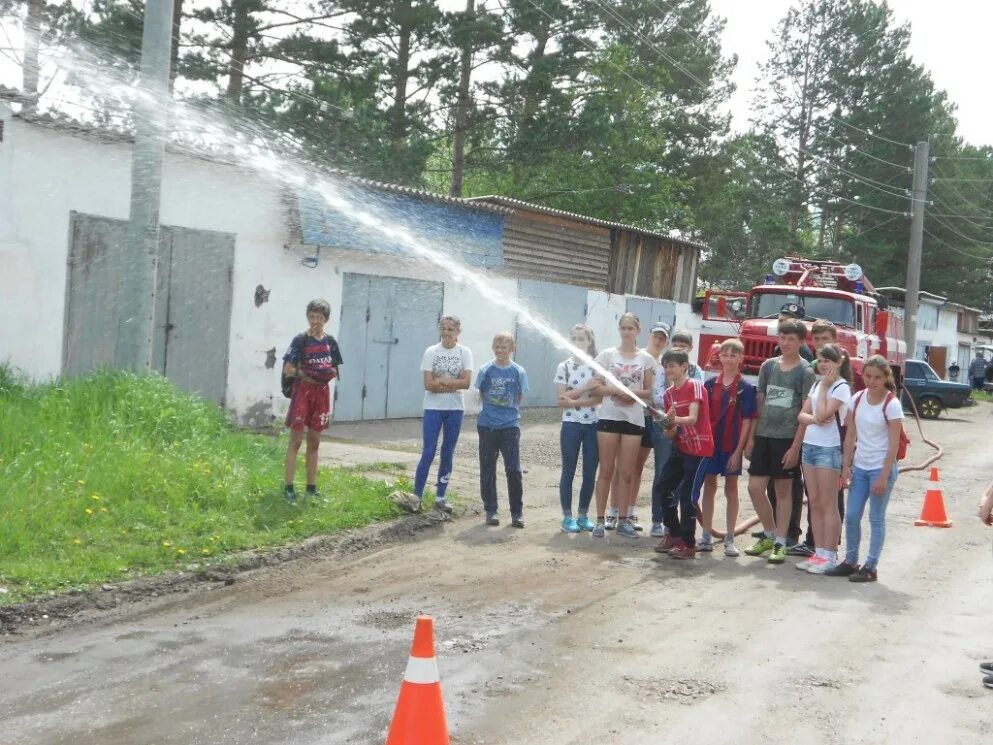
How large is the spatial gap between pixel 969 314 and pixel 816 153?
17806 mm

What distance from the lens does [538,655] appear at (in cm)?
577

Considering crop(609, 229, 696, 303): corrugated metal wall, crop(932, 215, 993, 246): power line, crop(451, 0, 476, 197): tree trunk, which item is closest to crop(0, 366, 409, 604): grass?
crop(609, 229, 696, 303): corrugated metal wall

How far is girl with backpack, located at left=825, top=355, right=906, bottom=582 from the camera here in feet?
26.1

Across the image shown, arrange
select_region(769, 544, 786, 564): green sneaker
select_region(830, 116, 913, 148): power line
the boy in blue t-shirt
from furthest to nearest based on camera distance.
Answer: select_region(830, 116, 913, 148): power line
the boy in blue t-shirt
select_region(769, 544, 786, 564): green sneaker

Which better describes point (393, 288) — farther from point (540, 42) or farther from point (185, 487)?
point (540, 42)

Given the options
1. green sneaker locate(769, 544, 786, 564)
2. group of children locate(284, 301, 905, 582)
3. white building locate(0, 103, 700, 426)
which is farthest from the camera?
white building locate(0, 103, 700, 426)

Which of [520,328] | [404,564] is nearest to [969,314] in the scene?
[520,328]

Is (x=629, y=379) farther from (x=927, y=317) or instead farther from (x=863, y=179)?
(x=927, y=317)

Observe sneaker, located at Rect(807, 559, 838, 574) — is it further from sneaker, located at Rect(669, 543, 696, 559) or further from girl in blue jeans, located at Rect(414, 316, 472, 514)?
girl in blue jeans, located at Rect(414, 316, 472, 514)

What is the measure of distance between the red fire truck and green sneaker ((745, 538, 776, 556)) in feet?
31.8

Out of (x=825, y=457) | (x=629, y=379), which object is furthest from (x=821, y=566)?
(x=629, y=379)

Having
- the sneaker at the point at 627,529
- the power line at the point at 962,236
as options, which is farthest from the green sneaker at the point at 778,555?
the power line at the point at 962,236

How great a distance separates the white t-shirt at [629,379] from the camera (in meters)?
9.34

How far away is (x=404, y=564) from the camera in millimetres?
8094
